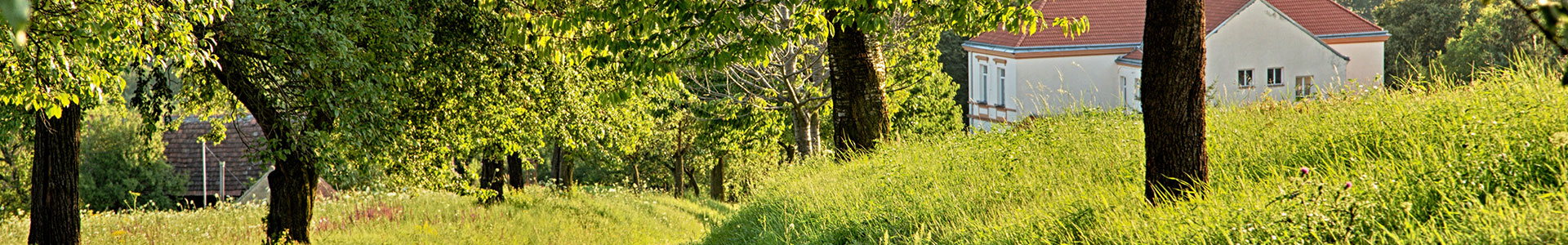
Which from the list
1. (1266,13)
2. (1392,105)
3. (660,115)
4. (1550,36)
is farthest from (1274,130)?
(1266,13)

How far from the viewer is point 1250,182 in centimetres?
451

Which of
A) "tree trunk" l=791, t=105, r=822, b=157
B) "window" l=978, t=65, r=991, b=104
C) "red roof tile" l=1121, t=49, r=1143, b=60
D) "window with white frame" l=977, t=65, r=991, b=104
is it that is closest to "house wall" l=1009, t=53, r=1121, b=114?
"red roof tile" l=1121, t=49, r=1143, b=60

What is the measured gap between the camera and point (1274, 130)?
5.49 m

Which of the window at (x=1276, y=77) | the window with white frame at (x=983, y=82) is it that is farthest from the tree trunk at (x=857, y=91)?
the window with white frame at (x=983, y=82)

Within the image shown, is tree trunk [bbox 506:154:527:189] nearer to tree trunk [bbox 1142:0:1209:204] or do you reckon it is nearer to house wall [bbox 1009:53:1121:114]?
house wall [bbox 1009:53:1121:114]

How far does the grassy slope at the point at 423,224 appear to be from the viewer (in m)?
13.2

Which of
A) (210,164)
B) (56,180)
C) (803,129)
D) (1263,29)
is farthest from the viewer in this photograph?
(210,164)

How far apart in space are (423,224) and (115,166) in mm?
29287

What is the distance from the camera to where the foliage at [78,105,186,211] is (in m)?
36.6

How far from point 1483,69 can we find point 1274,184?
213cm

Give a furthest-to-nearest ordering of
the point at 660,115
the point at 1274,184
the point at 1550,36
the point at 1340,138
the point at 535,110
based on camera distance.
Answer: the point at 660,115 < the point at 535,110 < the point at 1340,138 < the point at 1274,184 < the point at 1550,36

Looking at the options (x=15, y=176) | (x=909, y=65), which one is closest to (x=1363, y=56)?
(x=909, y=65)

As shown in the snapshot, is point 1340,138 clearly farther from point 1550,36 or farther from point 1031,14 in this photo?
point 1550,36

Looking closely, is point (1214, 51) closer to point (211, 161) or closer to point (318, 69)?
point (318, 69)
